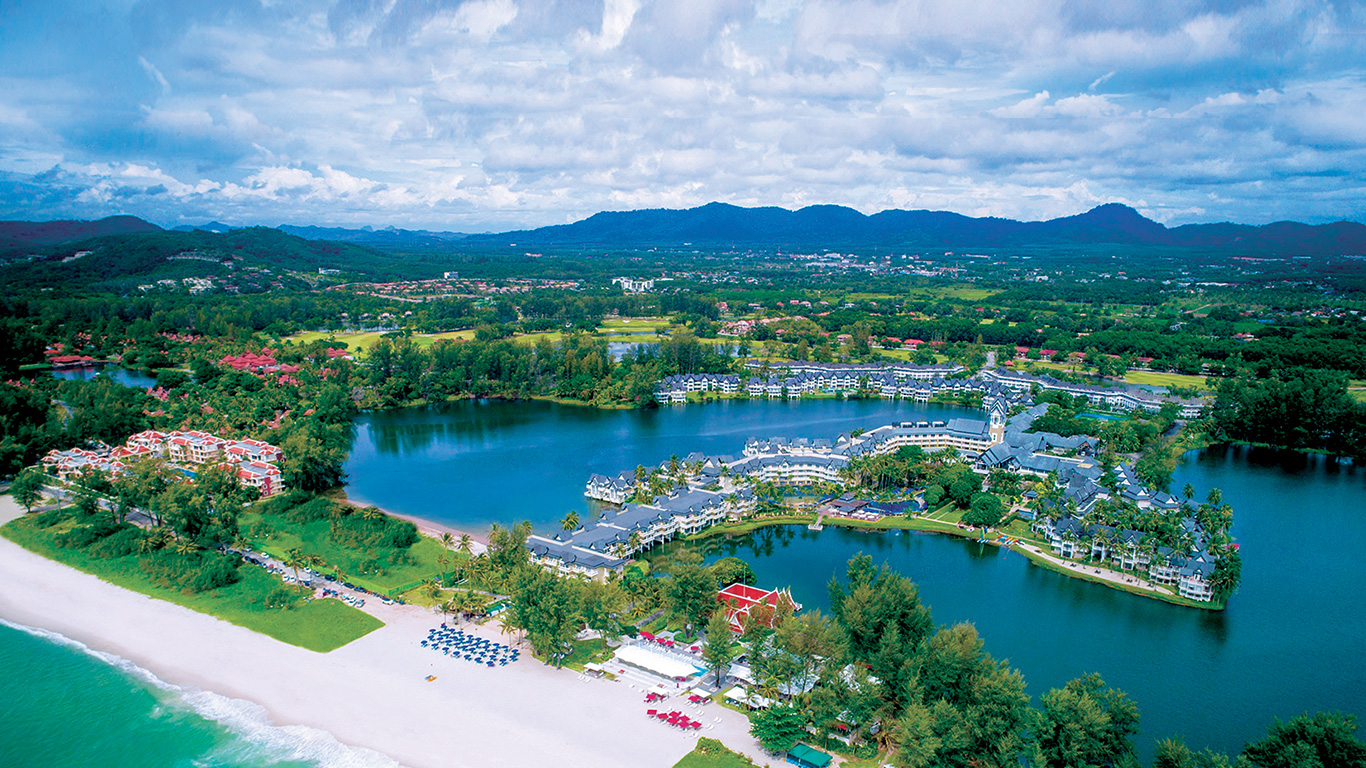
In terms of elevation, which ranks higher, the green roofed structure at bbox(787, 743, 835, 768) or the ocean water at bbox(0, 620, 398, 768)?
the green roofed structure at bbox(787, 743, 835, 768)

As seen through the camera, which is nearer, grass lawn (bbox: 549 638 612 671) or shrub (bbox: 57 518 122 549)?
grass lawn (bbox: 549 638 612 671)

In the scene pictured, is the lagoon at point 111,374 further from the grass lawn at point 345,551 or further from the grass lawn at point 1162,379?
the grass lawn at point 1162,379

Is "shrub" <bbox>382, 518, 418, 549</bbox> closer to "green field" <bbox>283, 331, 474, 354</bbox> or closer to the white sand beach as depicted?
the white sand beach

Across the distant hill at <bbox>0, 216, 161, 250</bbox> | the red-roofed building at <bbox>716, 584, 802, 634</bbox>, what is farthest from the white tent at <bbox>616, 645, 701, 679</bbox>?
the distant hill at <bbox>0, 216, 161, 250</bbox>

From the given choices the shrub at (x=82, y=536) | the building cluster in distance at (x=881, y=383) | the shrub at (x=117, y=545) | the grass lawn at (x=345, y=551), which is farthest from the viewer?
Answer: the building cluster in distance at (x=881, y=383)

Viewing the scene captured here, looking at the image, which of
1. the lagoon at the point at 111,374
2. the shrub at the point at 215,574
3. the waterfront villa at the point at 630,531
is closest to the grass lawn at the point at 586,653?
the waterfront villa at the point at 630,531

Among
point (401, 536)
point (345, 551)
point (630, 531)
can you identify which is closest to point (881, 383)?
point (630, 531)
